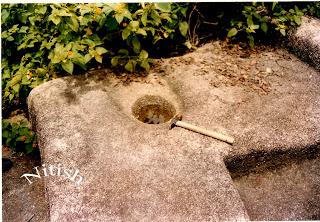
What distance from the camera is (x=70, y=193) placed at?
8.48ft

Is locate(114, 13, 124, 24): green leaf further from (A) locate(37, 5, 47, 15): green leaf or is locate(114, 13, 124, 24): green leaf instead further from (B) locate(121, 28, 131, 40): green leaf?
(A) locate(37, 5, 47, 15): green leaf

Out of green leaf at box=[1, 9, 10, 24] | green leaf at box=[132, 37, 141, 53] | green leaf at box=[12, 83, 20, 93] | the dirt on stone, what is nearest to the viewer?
the dirt on stone

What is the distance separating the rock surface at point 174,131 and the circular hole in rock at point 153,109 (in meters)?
0.07

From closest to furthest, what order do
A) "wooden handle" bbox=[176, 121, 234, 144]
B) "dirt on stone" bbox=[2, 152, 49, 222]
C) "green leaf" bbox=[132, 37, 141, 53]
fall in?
"wooden handle" bbox=[176, 121, 234, 144] < "dirt on stone" bbox=[2, 152, 49, 222] < "green leaf" bbox=[132, 37, 141, 53]

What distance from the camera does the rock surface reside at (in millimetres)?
2559

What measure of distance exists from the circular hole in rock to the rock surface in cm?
7

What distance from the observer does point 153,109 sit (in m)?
3.65

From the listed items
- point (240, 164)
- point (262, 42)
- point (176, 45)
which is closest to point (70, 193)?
point (240, 164)

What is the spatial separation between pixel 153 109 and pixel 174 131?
61 centimetres

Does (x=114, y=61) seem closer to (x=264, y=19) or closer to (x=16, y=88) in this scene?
(x=16, y=88)

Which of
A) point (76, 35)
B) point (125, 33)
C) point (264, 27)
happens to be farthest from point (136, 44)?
point (264, 27)

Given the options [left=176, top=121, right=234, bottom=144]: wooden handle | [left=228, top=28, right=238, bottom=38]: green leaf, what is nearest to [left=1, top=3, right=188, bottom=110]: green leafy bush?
[left=228, top=28, right=238, bottom=38]: green leaf

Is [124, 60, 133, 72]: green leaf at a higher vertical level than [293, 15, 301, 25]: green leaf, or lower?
lower

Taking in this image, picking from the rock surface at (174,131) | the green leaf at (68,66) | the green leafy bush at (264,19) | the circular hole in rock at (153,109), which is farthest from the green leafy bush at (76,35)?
the green leafy bush at (264,19)
